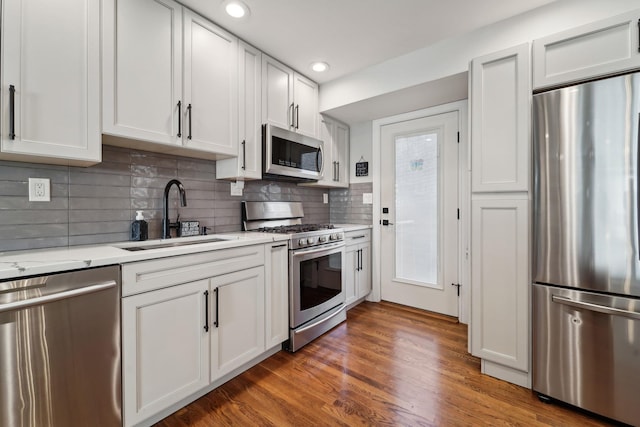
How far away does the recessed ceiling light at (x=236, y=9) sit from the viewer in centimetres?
176

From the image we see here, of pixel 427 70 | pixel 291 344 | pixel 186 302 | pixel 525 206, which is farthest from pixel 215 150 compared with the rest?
pixel 525 206

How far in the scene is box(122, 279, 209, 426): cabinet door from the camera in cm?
128

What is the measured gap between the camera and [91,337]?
116 centimetres

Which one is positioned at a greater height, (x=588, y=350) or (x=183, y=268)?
(x=183, y=268)

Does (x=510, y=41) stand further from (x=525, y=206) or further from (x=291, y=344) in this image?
(x=291, y=344)

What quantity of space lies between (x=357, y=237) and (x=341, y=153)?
3.60ft

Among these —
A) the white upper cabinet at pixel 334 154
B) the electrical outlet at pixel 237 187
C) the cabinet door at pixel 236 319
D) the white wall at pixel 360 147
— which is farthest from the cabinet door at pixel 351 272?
the electrical outlet at pixel 237 187

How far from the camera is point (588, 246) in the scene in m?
1.48

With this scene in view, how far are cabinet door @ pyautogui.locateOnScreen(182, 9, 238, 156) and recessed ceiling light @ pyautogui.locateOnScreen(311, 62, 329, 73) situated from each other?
0.77 metres

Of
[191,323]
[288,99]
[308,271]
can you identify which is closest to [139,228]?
[191,323]

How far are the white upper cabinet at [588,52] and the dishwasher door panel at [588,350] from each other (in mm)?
1245

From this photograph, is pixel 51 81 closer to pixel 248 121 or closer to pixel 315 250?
pixel 248 121

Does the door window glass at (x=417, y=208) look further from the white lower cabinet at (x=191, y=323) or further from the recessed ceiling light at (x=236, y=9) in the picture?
the recessed ceiling light at (x=236, y=9)

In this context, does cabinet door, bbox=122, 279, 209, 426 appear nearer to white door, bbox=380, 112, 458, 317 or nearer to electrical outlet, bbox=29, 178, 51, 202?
electrical outlet, bbox=29, 178, 51, 202
